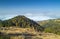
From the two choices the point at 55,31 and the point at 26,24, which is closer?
the point at 55,31

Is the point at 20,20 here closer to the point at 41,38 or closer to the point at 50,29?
the point at 50,29

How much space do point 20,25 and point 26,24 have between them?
266 centimetres

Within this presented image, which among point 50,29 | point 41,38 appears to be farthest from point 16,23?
point 41,38

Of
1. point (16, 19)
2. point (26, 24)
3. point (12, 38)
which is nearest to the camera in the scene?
point (12, 38)

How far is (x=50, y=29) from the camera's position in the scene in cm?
6222

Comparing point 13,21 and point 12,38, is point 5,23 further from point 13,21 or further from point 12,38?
point 12,38

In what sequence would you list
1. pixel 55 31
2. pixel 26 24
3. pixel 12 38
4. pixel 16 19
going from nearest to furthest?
pixel 12 38 < pixel 55 31 < pixel 26 24 < pixel 16 19

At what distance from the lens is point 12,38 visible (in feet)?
141

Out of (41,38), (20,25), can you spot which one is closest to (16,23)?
(20,25)

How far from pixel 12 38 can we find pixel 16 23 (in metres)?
33.1

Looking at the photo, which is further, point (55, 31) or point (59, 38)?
point (55, 31)

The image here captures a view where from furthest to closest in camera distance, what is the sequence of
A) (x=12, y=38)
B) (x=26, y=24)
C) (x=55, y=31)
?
(x=26, y=24) < (x=55, y=31) < (x=12, y=38)

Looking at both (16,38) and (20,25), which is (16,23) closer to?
(20,25)

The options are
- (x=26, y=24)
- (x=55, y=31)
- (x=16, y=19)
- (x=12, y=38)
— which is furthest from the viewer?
(x=16, y=19)
